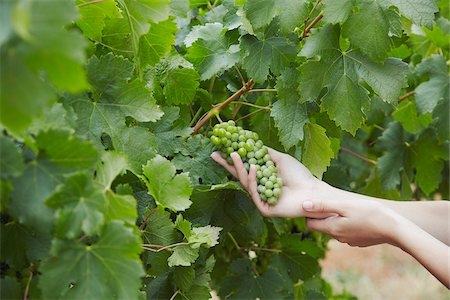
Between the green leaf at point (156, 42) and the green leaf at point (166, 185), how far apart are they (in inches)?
11.4

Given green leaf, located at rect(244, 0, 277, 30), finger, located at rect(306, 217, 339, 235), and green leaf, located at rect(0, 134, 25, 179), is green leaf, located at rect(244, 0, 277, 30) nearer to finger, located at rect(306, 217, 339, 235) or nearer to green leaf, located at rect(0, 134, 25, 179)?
finger, located at rect(306, 217, 339, 235)

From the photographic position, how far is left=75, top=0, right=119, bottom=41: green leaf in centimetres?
137

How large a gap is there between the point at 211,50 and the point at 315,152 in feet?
1.12

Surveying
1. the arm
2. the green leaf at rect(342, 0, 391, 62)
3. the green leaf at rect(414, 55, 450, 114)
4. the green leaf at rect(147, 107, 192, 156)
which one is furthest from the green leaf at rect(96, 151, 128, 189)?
the green leaf at rect(414, 55, 450, 114)

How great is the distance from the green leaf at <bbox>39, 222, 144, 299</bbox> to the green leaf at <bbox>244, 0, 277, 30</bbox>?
1.97ft

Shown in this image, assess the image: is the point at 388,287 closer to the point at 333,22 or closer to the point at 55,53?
the point at 333,22

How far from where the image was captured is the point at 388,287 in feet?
16.3

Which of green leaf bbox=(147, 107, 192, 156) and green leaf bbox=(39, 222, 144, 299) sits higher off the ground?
green leaf bbox=(39, 222, 144, 299)

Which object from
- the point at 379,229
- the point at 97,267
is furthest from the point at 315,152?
the point at 97,267

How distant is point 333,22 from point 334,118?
0.20 metres

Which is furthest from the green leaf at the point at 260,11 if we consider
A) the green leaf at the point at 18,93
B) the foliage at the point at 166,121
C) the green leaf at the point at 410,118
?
the green leaf at the point at 410,118

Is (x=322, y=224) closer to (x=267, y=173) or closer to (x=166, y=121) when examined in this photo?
(x=267, y=173)

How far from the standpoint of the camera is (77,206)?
950 mm

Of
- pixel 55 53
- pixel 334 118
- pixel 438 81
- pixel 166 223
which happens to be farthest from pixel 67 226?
pixel 438 81
